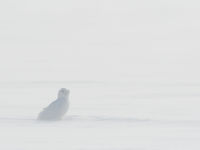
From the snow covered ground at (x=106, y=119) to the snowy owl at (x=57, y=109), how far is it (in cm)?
13

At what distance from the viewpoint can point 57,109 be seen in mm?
12086

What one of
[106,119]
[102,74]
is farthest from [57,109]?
[102,74]

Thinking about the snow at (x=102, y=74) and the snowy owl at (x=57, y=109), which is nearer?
the snow at (x=102, y=74)

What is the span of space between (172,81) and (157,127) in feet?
28.7

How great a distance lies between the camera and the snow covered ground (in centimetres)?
881

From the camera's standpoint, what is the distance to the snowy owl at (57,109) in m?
11.5

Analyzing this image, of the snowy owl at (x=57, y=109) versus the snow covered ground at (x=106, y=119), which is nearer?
the snow covered ground at (x=106, y=119)

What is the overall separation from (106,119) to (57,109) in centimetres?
115

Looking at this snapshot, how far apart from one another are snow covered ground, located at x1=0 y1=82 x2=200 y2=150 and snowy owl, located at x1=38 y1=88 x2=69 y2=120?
0.13 meters

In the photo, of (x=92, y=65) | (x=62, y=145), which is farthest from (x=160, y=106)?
(x=92, y=65)

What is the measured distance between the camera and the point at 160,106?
13.1 metres

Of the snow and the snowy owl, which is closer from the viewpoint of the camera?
the snow

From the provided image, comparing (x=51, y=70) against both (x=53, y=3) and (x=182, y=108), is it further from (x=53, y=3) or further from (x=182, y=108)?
(x=53, y=3)

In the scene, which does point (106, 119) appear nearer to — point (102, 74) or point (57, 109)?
point (57, 109)
